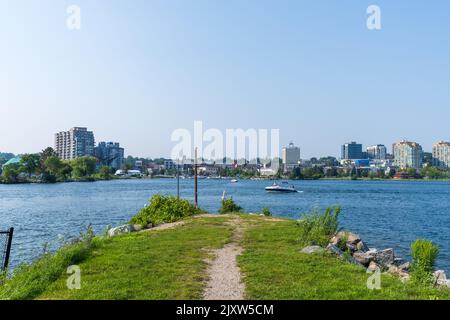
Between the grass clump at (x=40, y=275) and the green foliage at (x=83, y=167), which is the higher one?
the green foliage at (x=83, y=167)

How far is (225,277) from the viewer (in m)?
10.5

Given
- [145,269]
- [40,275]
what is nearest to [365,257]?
[145,269]

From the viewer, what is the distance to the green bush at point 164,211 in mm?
25067

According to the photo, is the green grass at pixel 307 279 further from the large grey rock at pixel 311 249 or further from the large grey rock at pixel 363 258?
the large grey rock at pixel 363 258

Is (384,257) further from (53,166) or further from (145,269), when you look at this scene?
(53,166)

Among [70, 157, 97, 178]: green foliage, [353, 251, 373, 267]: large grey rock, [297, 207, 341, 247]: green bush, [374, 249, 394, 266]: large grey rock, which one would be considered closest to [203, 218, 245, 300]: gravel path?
[297, 207, 341, 247]: green bush

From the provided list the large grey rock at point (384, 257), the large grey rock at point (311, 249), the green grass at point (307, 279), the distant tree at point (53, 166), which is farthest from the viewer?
the distant tree at point (53, 166)

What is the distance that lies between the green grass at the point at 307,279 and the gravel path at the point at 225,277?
22 centimetres

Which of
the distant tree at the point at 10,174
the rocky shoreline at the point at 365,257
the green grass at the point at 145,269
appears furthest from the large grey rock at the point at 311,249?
the distant tree at the point at 10,174

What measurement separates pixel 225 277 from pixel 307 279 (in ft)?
6.42
